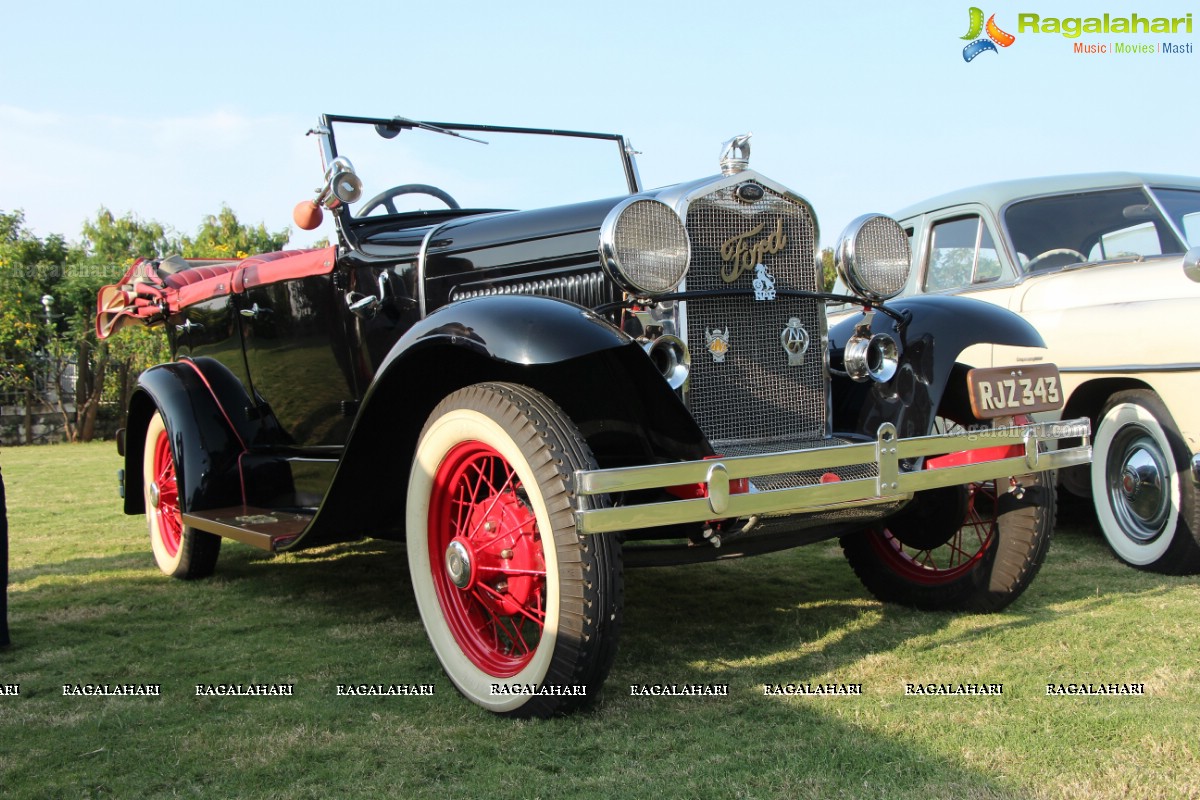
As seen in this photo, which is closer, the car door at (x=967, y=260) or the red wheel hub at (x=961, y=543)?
the red wheel hub at (x=961, y=543)

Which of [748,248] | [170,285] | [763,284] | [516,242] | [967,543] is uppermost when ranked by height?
[170,285]

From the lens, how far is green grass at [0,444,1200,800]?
2.08 metres

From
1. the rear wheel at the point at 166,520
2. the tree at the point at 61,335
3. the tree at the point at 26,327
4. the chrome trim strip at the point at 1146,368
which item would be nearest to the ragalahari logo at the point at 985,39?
the chrome trim strip at the point at 1146,368

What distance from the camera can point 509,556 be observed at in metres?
2.59

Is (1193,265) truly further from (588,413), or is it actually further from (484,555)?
(484,555)

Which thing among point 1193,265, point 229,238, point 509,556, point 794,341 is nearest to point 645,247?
point 794,341

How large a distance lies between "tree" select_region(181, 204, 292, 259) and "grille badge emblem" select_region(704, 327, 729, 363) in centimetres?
1977

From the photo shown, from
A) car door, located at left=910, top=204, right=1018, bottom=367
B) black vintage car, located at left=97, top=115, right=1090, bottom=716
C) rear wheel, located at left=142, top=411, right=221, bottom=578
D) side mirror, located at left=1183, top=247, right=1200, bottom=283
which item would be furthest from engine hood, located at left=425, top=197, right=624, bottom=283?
car door, located at left=910, top=204, right=1018, bottom=367

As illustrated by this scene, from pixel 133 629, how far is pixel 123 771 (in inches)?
60.0

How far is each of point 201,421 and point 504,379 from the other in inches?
81.2

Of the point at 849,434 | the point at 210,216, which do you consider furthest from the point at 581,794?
the point at 210,216

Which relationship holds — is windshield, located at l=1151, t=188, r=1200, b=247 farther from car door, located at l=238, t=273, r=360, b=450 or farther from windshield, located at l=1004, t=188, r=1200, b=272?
car door, located at l=238, t=273, r=360, b=450

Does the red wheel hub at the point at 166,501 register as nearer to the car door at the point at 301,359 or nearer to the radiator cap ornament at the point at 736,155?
the car door at the point at 301,359

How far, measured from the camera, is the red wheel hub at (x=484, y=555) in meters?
2.58
